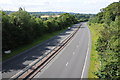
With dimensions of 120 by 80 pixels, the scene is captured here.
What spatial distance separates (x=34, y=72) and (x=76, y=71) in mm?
6573

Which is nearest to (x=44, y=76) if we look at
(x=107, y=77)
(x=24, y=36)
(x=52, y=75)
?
(x=52, y=75)

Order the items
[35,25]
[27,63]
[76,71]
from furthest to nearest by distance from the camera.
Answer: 1. [35,25]
2. [27,63]
3. [76,71]

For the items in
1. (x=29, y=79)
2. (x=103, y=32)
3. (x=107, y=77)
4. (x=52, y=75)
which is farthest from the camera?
(x=103, y=32)

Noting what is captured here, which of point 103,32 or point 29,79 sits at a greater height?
point 103,32

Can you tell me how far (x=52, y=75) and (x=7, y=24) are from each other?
18995 mm

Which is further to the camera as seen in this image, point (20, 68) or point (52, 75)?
point (20, 68)

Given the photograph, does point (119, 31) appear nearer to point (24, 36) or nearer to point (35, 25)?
point (24, 36)

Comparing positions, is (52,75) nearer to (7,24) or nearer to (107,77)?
(107,77)

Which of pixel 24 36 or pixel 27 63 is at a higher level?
pixel 24 36

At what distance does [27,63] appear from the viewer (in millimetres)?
29406

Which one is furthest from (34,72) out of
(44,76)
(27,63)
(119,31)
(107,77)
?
(119,31)

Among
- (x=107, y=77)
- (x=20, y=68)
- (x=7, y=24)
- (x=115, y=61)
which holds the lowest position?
(x=20, y=68)

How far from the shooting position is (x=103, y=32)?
1337 inches

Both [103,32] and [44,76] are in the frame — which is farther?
[103,32]
